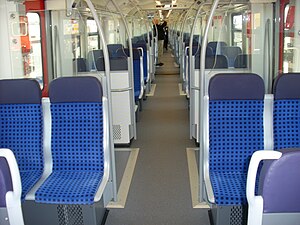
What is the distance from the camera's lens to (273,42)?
529 centimetres

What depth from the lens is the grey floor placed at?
Answer: 3664mm

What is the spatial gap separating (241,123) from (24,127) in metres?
1.77

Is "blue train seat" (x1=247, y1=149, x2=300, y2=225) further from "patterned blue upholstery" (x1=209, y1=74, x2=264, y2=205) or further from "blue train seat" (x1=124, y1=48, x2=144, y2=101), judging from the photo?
"blue train seat" (x1=124, y1=48, x2=144, y2=101)

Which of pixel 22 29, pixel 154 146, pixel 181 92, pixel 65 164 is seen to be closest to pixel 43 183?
pixel 65 164

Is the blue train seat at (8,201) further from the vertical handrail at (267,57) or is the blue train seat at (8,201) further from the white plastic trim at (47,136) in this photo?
the vertical handrail at (267,57)

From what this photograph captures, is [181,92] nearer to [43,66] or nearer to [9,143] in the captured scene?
[43,66]

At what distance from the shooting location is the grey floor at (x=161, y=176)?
3.66 meters

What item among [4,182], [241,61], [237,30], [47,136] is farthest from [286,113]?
[237,30]

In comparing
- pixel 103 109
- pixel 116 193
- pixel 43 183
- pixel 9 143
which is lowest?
pixel 116 193

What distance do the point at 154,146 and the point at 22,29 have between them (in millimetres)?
2354

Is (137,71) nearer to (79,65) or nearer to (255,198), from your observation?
(79,65)

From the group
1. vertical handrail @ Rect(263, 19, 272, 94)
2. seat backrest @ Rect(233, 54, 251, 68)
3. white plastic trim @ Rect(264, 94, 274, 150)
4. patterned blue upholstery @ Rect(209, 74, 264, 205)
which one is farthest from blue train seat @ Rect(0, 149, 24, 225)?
seat backrest @ Rect(233, 54, 251, 68)

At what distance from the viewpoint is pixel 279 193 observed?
1.65 metres

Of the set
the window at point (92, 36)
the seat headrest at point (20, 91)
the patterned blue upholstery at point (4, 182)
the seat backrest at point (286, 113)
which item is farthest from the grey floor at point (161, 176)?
the patterned blue upholstery at point (4, 182)
